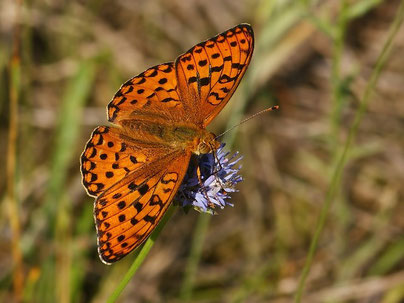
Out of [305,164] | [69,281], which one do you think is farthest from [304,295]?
[69,281]

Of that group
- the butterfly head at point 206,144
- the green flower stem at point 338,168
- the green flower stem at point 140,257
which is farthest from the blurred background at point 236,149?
the green flower stem at point 140,257

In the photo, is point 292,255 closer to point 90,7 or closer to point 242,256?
point 242,256

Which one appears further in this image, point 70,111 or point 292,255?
point 292,255

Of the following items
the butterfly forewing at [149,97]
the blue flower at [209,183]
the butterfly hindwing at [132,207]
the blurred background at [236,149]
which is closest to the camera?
the butterfly hindwing at [132,207]

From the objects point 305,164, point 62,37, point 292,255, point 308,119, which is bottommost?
point 292,255

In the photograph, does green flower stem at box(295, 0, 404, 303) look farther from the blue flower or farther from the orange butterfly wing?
the orange butterfly wing

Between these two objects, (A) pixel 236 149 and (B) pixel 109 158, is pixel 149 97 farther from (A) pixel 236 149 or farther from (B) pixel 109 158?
(A) pixel 236 149

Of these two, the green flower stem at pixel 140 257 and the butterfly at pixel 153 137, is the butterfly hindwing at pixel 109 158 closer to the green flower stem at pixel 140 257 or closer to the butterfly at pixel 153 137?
the butterfly at pixel 153 137
